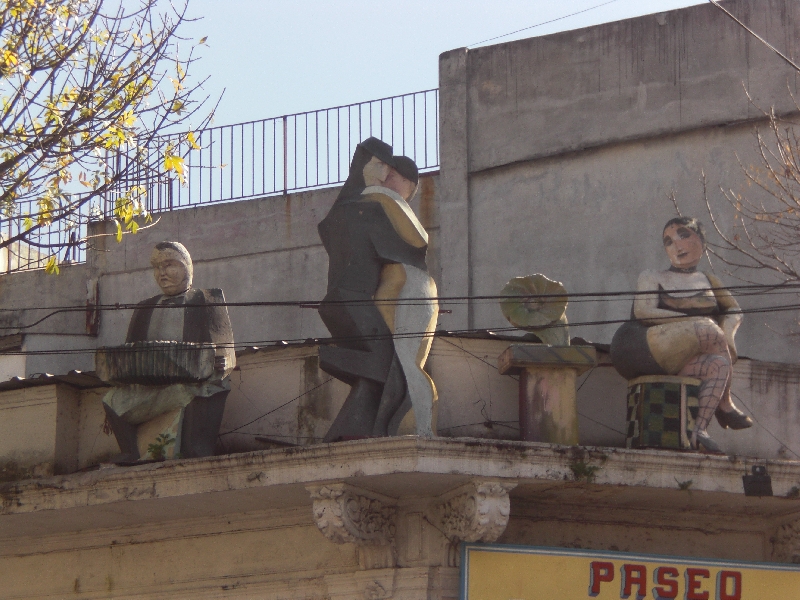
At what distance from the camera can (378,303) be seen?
460 inches

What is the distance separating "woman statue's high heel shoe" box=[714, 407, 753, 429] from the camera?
1168 cm

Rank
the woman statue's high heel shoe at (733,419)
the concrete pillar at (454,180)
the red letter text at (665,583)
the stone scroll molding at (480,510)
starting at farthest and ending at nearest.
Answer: the concrete pillar at (454,180) < the woman statue's high heel shoe at (733,419) < the red letter text at (665,583) < the stone scroll molding at (480,510)

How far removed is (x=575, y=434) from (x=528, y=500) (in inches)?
22.9

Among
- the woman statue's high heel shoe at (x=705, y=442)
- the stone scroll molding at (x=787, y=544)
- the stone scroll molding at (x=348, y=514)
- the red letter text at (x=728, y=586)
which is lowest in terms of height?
the red letter text at (x=728, y=586)

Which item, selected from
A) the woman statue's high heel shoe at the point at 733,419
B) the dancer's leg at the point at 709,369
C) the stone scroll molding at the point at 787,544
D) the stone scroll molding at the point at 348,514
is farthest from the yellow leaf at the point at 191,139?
the stone scroll molding at the point at 787,544

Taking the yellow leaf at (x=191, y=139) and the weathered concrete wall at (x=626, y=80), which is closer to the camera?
the yellow leaf at (x=191, y=139)

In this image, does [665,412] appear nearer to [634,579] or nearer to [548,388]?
[548,388]

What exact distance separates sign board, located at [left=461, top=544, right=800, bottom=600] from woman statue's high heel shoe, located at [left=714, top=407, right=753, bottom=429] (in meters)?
1.00

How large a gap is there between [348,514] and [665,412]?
7.81ft

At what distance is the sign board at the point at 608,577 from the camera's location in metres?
11.0

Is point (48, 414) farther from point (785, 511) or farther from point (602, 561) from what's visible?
point (785, 511)

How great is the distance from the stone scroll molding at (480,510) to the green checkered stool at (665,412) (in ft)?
3.84

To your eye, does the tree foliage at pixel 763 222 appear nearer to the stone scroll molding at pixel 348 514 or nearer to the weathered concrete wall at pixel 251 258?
the weathered concrete wall at pixel 251 258

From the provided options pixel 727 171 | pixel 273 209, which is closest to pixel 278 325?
pixel 273 209
